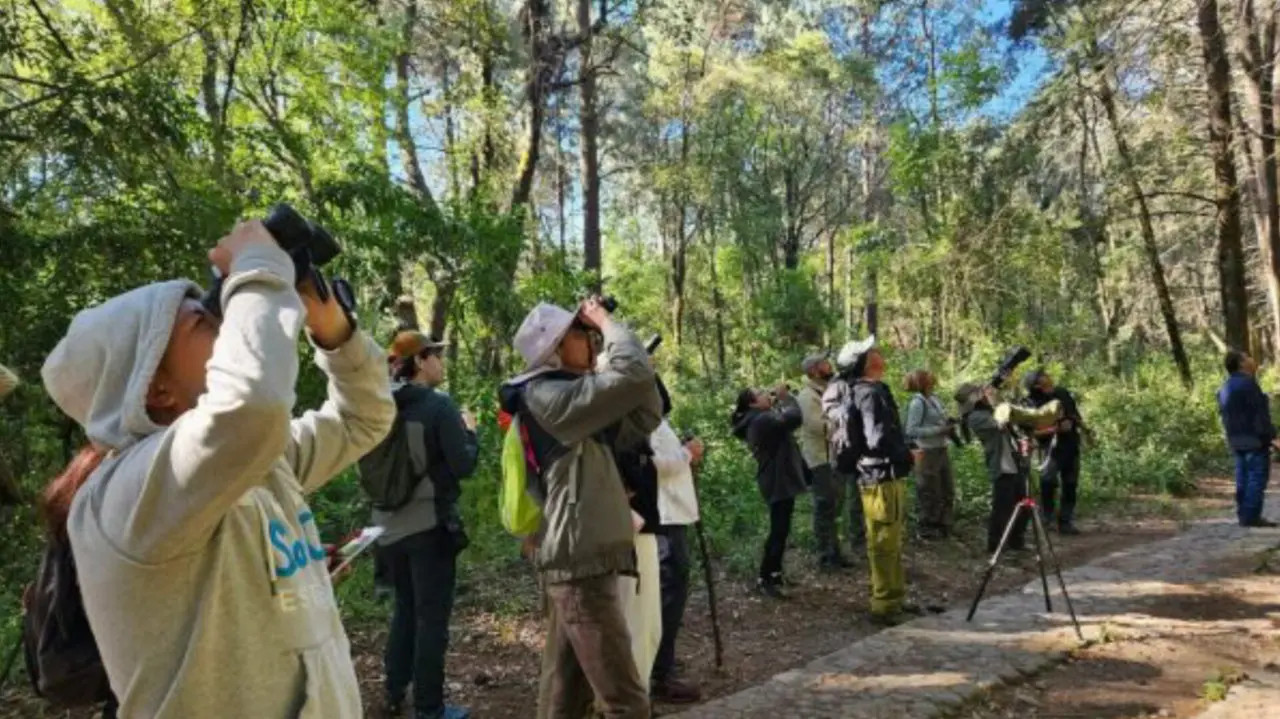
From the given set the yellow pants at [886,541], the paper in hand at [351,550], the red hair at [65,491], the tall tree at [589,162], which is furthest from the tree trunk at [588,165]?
the red hair at [65,491]

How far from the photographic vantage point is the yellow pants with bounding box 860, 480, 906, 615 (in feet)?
21.0

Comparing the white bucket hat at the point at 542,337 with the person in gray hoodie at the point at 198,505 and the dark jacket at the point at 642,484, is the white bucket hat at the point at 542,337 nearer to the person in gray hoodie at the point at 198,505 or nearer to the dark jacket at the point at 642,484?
the dark jacket at the point at 642,484

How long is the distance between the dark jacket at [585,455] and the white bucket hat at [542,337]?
0.11 meters

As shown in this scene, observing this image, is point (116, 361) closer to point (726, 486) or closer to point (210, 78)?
point (726, 486)

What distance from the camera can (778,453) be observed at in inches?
279

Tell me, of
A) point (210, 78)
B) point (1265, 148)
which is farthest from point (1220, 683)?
point (1265, 148)

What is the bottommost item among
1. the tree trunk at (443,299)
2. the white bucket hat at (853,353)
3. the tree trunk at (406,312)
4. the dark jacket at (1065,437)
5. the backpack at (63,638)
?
the backpack at (63,638)

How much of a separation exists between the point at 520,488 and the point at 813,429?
17.4 ft

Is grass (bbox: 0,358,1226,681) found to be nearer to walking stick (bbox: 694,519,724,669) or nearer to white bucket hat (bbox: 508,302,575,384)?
walking stick (bbox: 694,519,724,669)

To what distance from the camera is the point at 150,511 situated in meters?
1.45

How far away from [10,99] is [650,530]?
239 inches

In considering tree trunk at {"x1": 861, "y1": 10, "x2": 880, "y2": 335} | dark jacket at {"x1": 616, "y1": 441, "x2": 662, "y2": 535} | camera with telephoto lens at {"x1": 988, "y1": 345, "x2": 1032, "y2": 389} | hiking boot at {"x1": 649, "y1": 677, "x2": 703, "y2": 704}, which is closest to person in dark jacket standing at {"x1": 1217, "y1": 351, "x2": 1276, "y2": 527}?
camera with telephoto lens at {"x1": 988, "y1": 345, "x2": 1032, "y2": 389}

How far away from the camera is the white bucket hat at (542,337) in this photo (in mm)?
3564

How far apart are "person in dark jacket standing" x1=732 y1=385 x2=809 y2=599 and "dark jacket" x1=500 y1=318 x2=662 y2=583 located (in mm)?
3714
